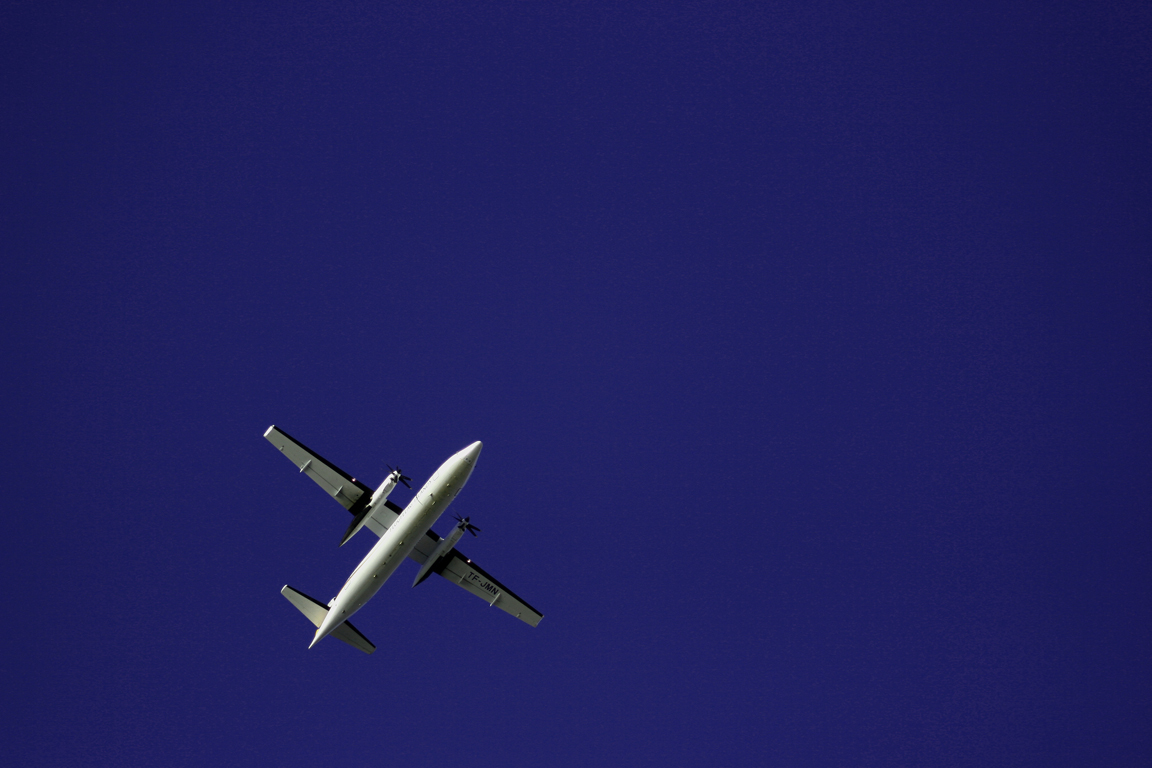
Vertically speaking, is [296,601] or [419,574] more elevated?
[419,574]

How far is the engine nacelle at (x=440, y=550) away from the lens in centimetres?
2509

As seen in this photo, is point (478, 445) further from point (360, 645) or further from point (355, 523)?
point (360, 645)

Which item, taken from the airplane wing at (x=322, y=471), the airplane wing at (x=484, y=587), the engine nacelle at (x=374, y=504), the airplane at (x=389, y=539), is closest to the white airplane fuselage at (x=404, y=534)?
the airplane at (x=389, y=539)

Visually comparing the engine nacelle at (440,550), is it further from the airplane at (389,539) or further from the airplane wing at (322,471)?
the airplane wing at (322,471)

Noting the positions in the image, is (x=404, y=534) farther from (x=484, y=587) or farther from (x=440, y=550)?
(x=484, y=587)

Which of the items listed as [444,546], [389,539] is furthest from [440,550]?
[389,539]

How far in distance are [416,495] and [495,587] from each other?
7.44m

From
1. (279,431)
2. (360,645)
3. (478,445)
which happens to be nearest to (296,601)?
Result: (360,645)

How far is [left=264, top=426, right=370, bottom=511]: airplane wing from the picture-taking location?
25469 millimetres

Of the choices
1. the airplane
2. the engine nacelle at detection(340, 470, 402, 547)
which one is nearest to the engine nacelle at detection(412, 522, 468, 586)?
the airplane

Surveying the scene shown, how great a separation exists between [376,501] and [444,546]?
2533 millimetres

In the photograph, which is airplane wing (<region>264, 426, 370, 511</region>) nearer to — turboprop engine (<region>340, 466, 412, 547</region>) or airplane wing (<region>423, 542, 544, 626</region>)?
turboprop engine (<region>340, 466, 412, 547</region>)

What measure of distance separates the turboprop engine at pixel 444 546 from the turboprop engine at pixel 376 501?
7.06 ft

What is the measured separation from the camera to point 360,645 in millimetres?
27234
